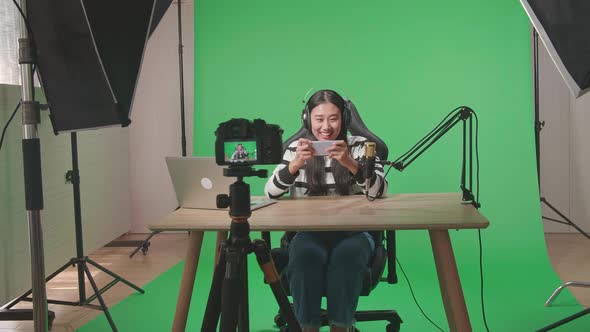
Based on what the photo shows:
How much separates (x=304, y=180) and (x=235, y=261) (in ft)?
3.39

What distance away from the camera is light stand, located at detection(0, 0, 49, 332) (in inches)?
62.9

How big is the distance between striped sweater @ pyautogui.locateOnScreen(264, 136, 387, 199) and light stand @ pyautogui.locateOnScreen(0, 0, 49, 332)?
3.11ft

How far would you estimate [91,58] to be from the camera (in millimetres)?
1901

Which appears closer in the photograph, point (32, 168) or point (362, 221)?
point (32, 168)

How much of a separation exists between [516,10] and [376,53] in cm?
88

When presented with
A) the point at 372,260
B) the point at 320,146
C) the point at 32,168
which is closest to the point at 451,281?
the point at 372,260

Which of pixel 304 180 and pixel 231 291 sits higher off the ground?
pixel 304 180

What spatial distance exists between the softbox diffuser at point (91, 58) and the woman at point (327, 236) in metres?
0.64

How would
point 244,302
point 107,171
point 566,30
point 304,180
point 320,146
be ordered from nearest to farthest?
point 566,30 < point 244,302 < point 320,146 < point 304,180 < point 107,171

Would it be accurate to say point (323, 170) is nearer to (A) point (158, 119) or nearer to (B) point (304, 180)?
(B) point (304, 180)

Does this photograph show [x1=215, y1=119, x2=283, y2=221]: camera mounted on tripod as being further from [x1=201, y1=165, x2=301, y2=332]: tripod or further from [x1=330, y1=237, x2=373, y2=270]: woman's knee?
[x1=330, y1=237, x2=373, y2=270]: woman's knee

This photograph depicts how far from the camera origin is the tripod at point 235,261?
1444 mm

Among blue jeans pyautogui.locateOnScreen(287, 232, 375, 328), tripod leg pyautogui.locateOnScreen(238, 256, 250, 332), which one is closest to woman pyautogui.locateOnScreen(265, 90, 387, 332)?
blue jeans pyautogui.locateOnScreen(287, 232, 375, 328)

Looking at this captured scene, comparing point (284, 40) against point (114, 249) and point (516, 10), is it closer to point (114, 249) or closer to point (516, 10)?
point (516, 10)
